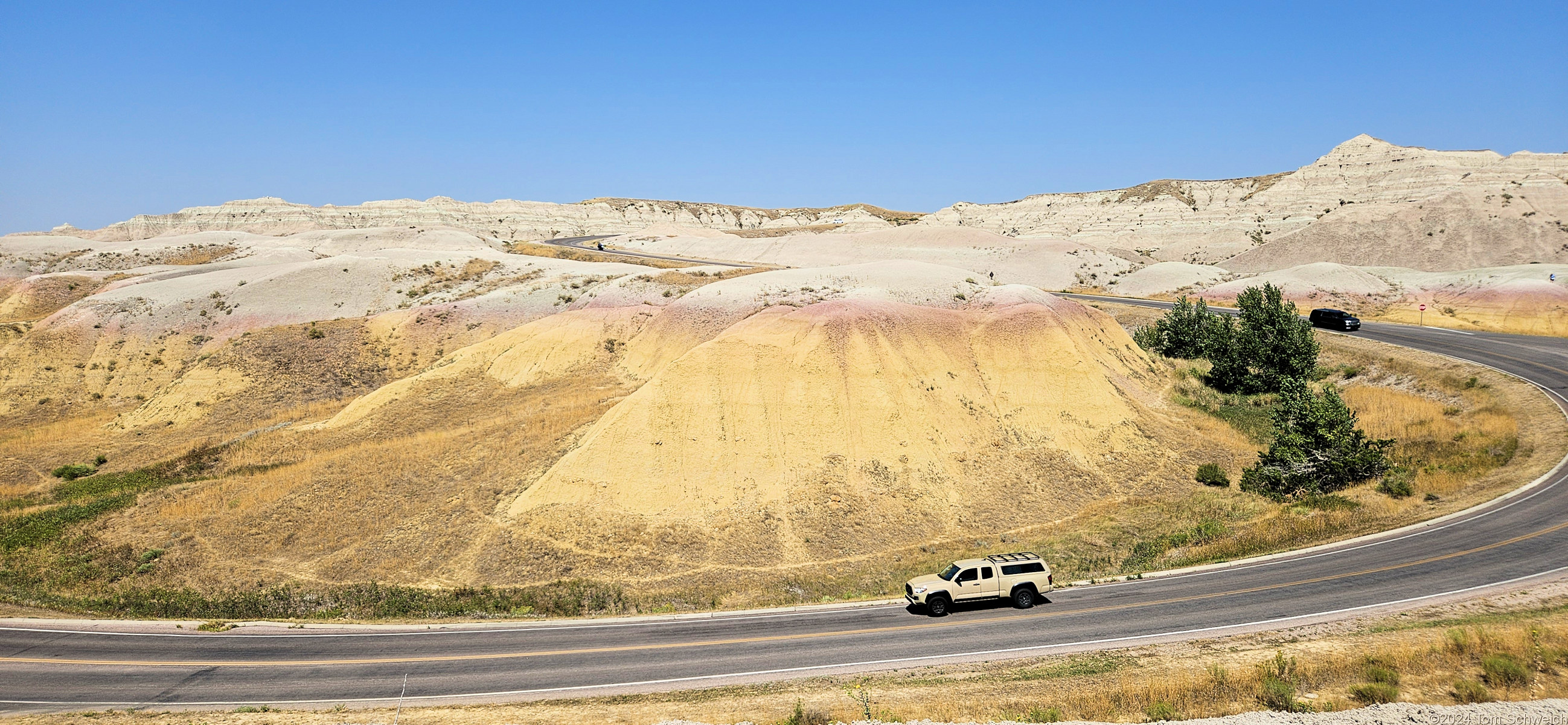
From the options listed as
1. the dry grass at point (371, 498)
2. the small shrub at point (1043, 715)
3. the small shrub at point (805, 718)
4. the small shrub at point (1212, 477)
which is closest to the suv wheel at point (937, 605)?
the small shrub at point (1043, 715)

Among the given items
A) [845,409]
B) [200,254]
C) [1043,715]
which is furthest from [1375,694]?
[200,254]

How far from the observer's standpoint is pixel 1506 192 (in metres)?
97.1

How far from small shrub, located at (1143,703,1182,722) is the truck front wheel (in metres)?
7.96

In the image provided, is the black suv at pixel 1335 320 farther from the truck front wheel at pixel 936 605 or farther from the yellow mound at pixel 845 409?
the truck front wheel at pixel 936 605

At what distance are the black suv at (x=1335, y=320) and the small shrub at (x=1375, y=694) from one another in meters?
57.4

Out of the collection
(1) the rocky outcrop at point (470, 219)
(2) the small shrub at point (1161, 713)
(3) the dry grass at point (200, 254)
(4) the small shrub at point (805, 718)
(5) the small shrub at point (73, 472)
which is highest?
(1) the rocky outcrop at point (470, 219)

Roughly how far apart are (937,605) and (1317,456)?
2223cm

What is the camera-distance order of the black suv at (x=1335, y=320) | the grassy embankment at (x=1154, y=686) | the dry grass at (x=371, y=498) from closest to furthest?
1. the grassy embankment at (x=1154, y=686)
2. the dry grass at (x=371, y=498)
3. the black suv at (x=1335, y=320)

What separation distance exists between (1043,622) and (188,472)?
143 feet

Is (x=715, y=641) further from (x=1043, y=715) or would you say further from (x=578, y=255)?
(x=578, y=255)

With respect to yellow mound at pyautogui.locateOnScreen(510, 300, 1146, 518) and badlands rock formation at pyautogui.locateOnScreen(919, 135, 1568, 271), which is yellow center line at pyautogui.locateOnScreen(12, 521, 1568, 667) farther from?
badlands rock formation at pyautogui.locateOnScreen(919, 135, 1568, 271)

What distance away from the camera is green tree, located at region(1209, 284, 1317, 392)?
2007 inches

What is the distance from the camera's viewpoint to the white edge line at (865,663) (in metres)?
19.8

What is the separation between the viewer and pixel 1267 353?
2012 inches
